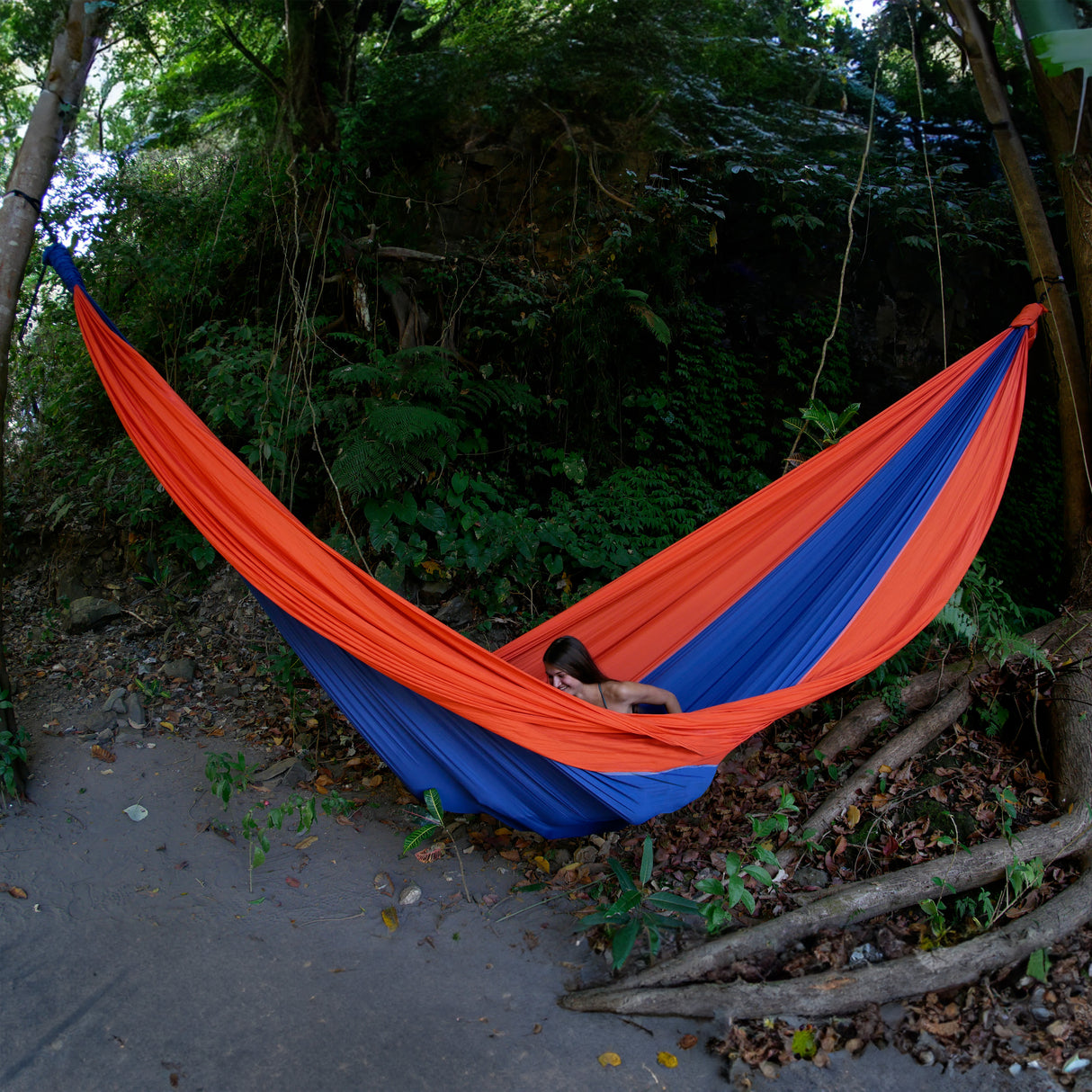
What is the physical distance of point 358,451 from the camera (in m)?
2.97

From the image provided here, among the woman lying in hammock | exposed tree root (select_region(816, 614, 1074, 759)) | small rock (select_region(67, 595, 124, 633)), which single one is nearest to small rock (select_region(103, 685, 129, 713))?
small rock (select_region(67, 595, 124, 633))

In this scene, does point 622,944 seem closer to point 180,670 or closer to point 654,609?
point 654,609

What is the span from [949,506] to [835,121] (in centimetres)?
319

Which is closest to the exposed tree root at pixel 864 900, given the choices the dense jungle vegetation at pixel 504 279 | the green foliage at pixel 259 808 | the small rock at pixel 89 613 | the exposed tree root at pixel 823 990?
the exposed tree root at pixel 823 990

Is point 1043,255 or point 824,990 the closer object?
point 824,990

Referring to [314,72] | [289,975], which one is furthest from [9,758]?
[314,72]

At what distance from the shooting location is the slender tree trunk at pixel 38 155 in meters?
2.18

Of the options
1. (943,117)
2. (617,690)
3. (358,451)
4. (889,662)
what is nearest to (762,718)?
(617,690)

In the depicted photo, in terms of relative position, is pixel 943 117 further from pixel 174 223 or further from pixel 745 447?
pixel 174 223

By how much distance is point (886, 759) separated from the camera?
2.44m

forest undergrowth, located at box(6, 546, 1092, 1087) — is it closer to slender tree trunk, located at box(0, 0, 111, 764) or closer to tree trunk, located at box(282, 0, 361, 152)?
slender tree trunk, located at box(0, 0, 111, 764)

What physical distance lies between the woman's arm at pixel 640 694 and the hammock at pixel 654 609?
0.39ft

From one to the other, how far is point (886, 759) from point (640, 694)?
812 millimetres

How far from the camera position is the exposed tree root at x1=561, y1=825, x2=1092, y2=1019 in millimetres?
1684
